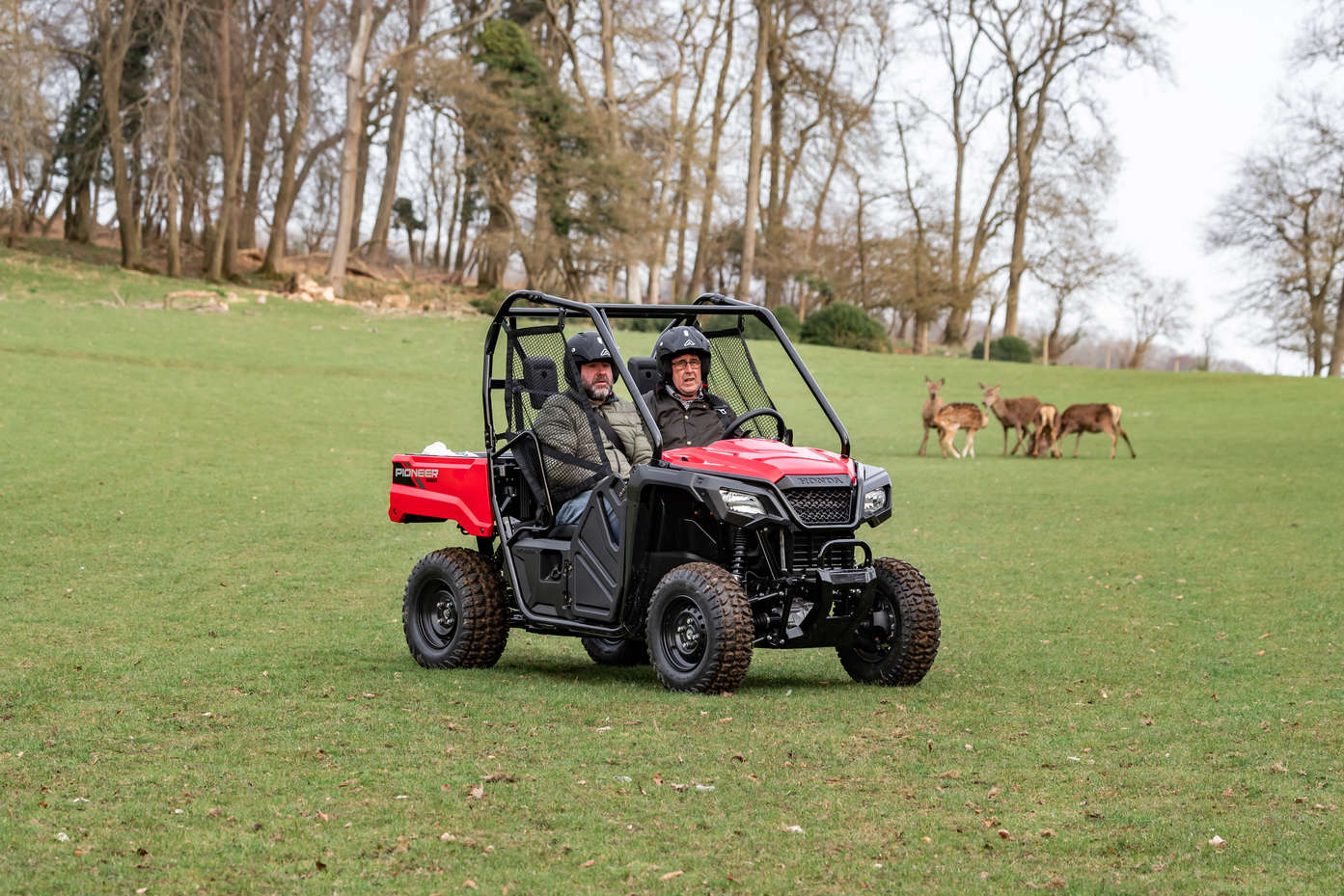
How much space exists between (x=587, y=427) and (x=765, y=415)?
1.08 meters

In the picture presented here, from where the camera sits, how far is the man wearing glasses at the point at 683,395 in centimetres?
831

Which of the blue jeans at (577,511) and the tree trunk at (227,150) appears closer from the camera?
the blue jeans at (577,511)

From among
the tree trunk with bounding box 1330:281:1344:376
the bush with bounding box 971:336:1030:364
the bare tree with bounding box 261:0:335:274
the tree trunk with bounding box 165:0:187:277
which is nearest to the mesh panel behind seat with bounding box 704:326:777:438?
the tree trunk with bounding box 165:0:187:277

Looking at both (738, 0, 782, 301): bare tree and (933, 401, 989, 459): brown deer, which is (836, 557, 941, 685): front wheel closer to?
(933, 401, 989, 459): brown deer

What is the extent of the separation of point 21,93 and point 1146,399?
3084 centimetres

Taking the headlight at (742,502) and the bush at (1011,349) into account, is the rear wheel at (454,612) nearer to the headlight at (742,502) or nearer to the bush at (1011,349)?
the headlight at (742,502)

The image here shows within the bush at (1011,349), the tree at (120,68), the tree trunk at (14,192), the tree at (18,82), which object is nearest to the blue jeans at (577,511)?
the tree at (18,82)

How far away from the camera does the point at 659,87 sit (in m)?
57.6

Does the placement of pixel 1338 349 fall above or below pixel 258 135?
below

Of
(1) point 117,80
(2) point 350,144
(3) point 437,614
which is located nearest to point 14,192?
(1) point 117,80

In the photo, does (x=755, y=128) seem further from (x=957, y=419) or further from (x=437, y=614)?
(x=437, y=614)

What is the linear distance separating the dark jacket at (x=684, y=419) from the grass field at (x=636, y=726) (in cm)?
143

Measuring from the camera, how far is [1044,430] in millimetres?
29297

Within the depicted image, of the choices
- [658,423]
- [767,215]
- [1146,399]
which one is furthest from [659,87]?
[658,423]
